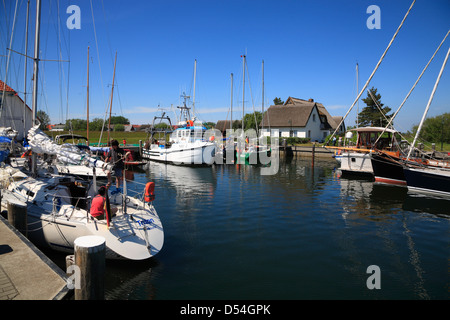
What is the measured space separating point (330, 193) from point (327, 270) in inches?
416

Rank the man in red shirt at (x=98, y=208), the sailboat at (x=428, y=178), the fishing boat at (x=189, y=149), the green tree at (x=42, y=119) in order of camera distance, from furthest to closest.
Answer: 1. the fishing boat at (x=189, y=149)
2. the sailboat at (x=428, y=178)
3. the green tree at (x=42, y=119)
4. the man in red shirt at (x=98, y=208)

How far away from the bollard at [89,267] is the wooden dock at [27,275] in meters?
0.49

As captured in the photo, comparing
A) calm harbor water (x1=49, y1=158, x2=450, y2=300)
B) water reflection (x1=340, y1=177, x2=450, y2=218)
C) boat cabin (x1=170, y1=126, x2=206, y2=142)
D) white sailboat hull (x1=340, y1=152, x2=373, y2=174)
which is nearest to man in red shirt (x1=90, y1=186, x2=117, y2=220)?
Answer: calm harbor water (x1=49, y1=158, x2=450, y2=300)

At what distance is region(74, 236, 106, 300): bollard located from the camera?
4.98 meters

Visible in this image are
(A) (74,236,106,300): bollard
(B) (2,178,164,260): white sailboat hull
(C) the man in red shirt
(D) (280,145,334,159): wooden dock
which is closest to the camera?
(A) (74,236,106,300): bollard

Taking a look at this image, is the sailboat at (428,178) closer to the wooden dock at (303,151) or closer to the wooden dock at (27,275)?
the wooden dock at (27,275)

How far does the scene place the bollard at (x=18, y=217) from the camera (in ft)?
26.8

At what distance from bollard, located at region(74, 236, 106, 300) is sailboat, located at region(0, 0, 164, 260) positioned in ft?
6.64

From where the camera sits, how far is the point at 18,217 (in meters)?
8.21

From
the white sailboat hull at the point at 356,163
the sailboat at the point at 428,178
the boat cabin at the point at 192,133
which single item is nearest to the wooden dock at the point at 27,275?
the sailboat at the point at 428,178

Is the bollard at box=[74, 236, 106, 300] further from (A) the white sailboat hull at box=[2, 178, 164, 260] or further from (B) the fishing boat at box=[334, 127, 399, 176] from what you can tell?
(B) the fishing boat at box=[334, 127, 399, 176]
